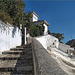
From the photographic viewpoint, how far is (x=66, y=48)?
15008mm

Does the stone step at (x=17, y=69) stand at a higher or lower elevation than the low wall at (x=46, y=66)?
lower

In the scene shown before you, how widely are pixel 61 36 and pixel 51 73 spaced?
27711 millimetres

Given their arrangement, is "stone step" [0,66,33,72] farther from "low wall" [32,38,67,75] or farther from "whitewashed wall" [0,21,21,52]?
"whitewashed wall" [0,21,21,52]

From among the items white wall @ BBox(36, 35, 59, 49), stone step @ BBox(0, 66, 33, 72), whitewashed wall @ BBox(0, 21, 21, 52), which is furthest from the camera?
white wall @ BBox(36, 35, 59, 49)

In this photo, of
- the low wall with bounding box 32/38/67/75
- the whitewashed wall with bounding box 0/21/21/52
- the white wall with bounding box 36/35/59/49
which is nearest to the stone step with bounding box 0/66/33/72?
the low wall with bounding box 32/38/67/75

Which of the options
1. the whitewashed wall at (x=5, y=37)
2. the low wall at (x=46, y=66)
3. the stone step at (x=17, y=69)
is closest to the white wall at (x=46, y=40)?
the whitewashed wall at (x=5, y=37)

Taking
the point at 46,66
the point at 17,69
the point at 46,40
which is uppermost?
the point at 46,40

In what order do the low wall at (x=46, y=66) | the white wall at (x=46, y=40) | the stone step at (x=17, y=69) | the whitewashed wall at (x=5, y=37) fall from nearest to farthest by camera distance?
1. the low wall at (x=46, y=66)
2. the stone step at (x=17, y=69)
3. the whitewashed wall at (x=5, y=37)
4. the white wall at (x=46, y=40)

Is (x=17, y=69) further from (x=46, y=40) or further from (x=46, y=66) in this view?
(x=46, y=40)

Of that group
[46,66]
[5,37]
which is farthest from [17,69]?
[5,37]

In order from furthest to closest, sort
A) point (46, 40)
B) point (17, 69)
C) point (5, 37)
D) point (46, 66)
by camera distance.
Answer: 1. point (46, 40)
2. point (5, 37)
3. point (17, 69)
4. point (46, 66)

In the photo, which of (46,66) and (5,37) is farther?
(5,37)

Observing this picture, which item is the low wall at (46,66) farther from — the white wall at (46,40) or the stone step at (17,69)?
the white wall at (46,40)

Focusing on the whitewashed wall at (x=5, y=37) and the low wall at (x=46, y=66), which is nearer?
the low wall at (x=46, y=66)
